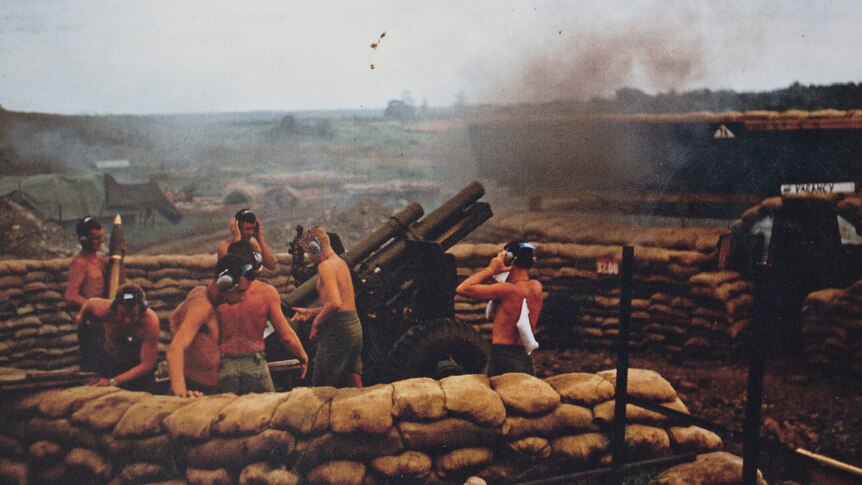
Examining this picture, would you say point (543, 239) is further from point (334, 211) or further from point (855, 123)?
point (855, 123)

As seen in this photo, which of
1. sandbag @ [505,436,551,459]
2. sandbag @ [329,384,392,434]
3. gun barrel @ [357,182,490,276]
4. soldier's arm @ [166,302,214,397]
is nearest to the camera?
sandbag @ [329,384,392,434]

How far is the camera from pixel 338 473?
393 centimetres

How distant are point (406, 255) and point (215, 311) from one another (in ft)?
4.44

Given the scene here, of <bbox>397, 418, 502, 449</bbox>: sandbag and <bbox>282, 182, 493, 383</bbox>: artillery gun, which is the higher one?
<bbox>282, 182, 493, 383</bbox>: artillery gun

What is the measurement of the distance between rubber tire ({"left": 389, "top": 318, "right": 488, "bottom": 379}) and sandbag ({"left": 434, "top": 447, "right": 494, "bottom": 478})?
2.77 ft

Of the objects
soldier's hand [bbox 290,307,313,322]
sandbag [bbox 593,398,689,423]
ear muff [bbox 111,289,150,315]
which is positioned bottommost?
sandbag [bbox 593,398,689,423]

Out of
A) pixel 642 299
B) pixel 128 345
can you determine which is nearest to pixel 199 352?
pixel 128 345

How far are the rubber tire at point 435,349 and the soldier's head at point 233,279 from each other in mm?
1091

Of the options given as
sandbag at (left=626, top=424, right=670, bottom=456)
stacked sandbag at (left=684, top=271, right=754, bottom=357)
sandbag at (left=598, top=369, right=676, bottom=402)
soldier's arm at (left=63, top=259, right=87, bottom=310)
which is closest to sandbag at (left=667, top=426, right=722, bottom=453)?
sandbag at (left=626, top=424, right=670, bottom=456)

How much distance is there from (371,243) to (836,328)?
128 inches

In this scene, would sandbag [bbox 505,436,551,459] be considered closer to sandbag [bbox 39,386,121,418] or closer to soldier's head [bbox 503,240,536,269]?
soldier's head [bbox 503,240,536,269]

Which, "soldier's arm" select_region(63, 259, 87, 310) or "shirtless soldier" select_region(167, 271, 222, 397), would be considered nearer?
"shirtless soldier" select_region(167, 271, 222, 397)

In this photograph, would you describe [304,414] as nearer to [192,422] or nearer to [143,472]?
[192,422]

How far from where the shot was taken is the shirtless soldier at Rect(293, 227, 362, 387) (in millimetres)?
4699
